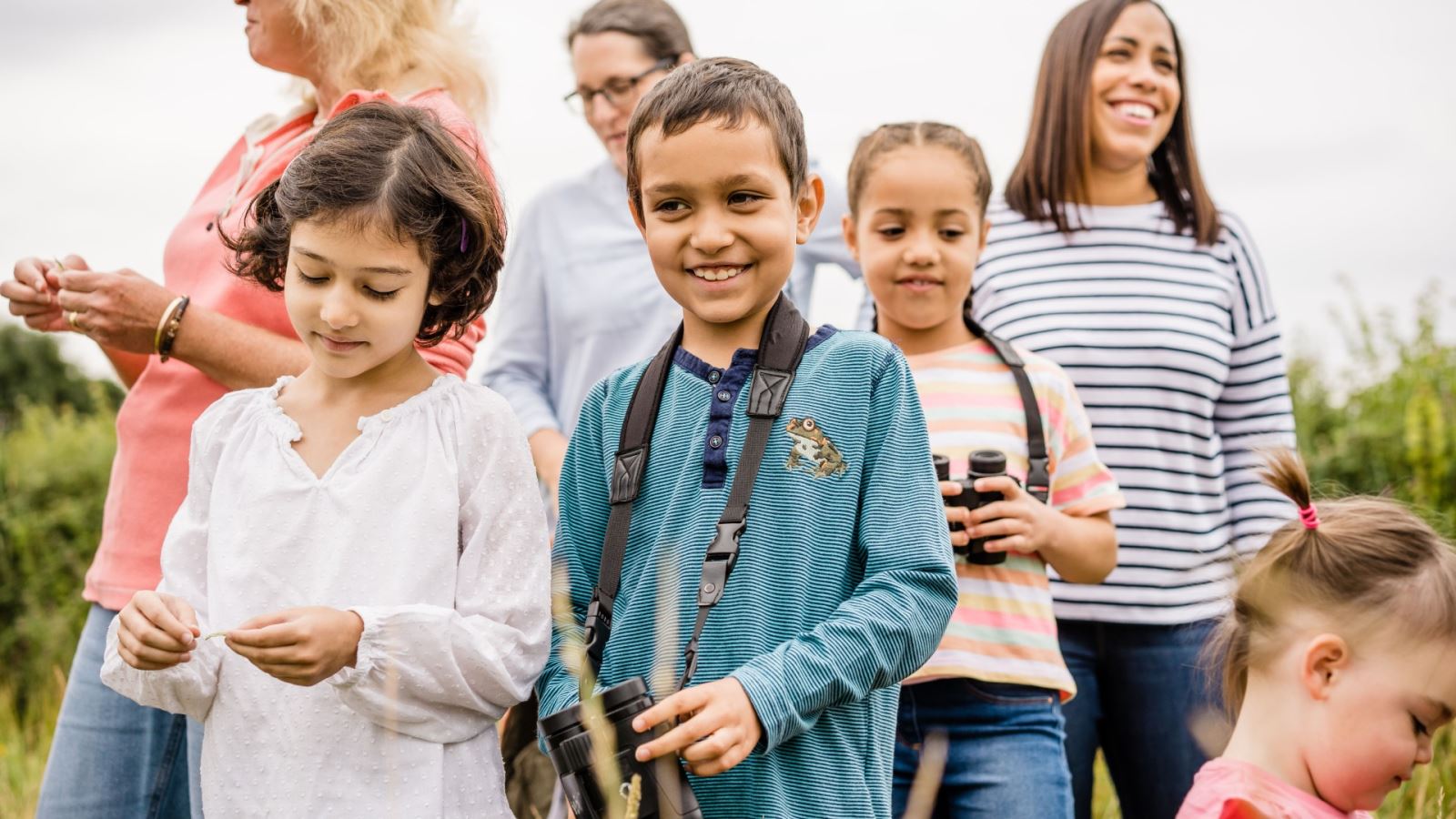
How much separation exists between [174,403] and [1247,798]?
6.95 ft

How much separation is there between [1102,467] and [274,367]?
1738 mm

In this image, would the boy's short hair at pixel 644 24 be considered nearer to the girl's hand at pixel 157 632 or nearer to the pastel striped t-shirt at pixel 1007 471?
the pastel striped t-shirt at pixel 1007 471

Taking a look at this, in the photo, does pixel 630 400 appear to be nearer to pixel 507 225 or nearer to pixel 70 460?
pixel 507 225

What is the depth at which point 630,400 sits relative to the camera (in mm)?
2545

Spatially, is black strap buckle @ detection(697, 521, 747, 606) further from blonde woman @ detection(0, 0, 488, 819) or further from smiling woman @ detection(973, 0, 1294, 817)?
smiling woman @ detection(973, 0, 1294, 817)

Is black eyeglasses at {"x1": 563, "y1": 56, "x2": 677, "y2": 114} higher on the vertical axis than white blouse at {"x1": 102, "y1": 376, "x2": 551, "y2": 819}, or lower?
higher

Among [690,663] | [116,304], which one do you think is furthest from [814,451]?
[116,304]

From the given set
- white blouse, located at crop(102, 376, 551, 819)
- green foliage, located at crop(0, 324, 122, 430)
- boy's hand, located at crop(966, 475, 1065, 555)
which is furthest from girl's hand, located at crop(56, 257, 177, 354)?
green foliage, located at crop(0, 324, 122, 430)

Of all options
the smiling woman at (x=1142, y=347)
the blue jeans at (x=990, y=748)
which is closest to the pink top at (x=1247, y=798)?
the blue jeans at (x=990, y=748)

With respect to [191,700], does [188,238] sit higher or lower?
higher

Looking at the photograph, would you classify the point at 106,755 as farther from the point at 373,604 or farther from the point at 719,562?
A: the point at 719,562

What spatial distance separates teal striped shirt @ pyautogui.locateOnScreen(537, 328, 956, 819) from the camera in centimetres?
218

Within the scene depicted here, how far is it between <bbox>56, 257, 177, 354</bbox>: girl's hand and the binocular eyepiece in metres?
1.52

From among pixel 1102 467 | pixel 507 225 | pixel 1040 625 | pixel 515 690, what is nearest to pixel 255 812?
pixel 515 690
